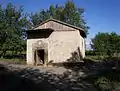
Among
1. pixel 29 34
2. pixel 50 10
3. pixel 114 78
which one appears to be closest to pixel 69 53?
pixel 29 34

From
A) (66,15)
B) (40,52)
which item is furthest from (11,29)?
(66,15)

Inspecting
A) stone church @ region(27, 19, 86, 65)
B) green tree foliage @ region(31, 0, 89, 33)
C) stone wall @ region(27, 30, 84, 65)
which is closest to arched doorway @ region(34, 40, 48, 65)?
stone church @ region(27, 19, 86, 65)

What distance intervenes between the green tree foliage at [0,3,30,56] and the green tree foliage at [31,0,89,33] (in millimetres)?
19774

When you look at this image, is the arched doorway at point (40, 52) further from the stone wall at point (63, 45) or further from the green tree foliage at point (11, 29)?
the green tree foliage at point (11, 29)

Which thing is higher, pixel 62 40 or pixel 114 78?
pixel 62 40

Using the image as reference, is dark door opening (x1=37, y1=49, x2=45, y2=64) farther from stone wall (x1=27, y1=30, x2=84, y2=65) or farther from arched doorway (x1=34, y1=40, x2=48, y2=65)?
stone wall (x1=27, y1=30, x2=84, y2=65)

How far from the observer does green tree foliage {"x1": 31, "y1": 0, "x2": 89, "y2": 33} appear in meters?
56.1

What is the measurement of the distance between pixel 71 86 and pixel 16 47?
71.1ft

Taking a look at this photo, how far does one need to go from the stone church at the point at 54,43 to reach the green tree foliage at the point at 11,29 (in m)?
8.07

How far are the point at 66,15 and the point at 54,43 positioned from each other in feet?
110

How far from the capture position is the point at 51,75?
1894 cm

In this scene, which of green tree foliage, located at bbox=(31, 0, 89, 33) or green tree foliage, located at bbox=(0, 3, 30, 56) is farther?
green tree foliage, located at bbox=(31, 0, 89, 33)

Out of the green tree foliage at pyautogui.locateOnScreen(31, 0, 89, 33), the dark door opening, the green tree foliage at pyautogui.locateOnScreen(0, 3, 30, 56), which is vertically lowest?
the dark door opening

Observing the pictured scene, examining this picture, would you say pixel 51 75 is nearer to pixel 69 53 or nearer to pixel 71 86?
pixel 71 86
